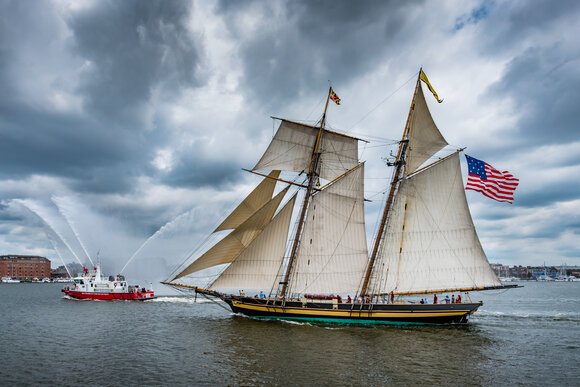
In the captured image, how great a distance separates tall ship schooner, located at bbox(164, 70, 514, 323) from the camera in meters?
51.4

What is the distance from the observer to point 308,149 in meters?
60.9

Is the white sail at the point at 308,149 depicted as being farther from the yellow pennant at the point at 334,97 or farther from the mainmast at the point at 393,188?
the mainmast at the point at 393,188

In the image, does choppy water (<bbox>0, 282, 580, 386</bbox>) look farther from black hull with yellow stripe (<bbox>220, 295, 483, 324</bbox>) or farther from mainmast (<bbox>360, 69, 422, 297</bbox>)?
mainmast (<bbox>360, 69, 422, 297</bbox>)

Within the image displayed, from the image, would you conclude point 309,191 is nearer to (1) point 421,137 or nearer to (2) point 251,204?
(2) point 251,204

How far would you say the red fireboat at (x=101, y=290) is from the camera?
8375 centimetres

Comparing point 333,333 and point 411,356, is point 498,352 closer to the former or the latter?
point 411,356

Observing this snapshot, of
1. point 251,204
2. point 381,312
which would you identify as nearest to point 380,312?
point 381,312

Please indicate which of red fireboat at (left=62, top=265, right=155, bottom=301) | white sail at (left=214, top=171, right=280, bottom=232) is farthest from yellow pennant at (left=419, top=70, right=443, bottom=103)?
red fireboat at (left=62, top=265, right=155, bottom=301)

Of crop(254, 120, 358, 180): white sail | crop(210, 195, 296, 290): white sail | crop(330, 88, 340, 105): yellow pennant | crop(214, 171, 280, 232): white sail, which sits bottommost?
A: crop(210, 195, 296, 290): white sail

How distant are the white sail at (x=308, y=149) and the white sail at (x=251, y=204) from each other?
3942 millimetres

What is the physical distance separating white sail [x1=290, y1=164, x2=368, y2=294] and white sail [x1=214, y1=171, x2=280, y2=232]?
618 centimetres

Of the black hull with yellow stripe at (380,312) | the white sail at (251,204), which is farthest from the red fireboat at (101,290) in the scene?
the black hull with yellow stripe at (380,312)

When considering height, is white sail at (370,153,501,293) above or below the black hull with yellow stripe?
above

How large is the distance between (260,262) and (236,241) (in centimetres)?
375
